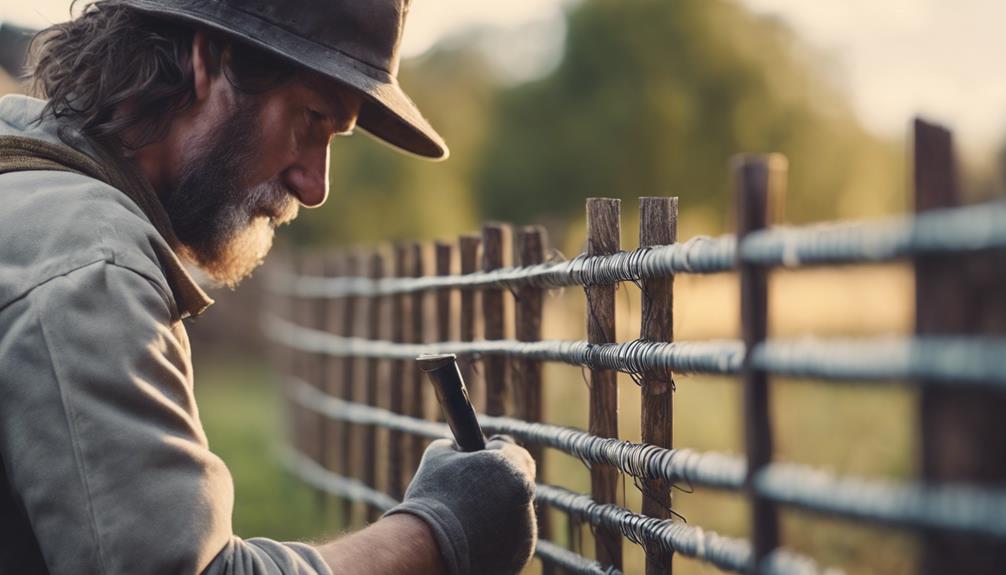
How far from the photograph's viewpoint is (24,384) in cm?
205

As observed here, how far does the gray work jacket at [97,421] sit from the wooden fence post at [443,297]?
2.29 meters

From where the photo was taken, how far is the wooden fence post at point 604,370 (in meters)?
2.88

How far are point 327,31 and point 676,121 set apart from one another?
33749 millimetres

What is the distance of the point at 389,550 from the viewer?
7.70 ft

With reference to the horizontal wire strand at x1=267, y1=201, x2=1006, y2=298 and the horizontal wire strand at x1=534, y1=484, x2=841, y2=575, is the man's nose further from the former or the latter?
the horizontal wire strand at x1=534, y1=484, x2=841, y2=575

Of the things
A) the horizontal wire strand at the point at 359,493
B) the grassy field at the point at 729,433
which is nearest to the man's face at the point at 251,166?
the horizontal wire strand at the point at 359,493

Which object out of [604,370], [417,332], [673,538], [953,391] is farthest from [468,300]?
[953,391]

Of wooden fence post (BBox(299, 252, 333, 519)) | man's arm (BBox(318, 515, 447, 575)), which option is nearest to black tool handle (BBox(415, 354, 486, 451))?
man's arm (BBox(318, 515, 447, 575))

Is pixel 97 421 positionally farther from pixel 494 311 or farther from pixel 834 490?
pixel 494 311

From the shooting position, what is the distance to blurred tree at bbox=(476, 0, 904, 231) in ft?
112

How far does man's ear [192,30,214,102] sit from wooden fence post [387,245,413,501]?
7.84 feet

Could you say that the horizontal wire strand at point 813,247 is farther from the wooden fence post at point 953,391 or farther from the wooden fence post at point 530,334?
the wooden fence post at point 530,334

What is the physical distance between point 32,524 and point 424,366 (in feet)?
2.93

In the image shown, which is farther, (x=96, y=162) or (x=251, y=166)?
(x=251, y=166)
